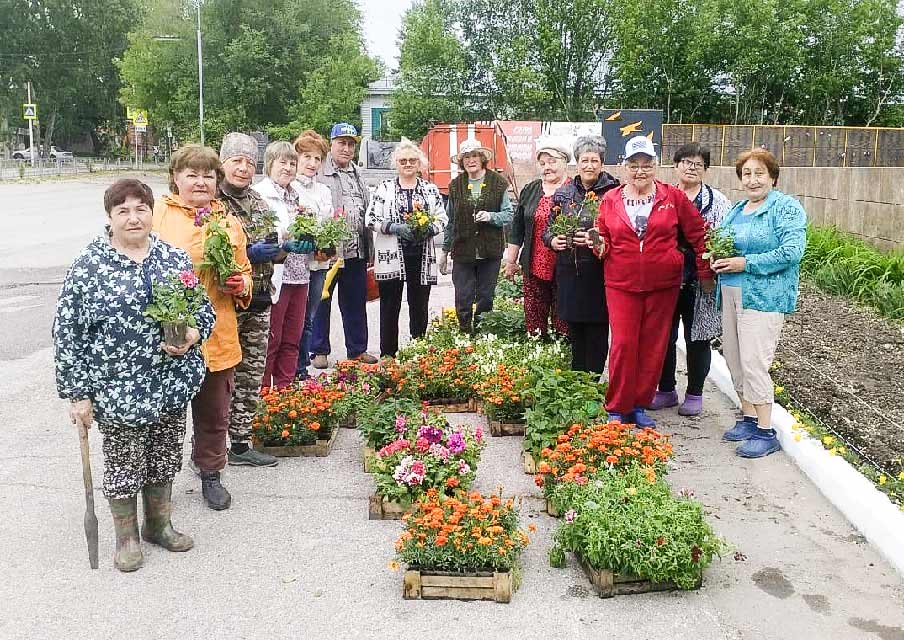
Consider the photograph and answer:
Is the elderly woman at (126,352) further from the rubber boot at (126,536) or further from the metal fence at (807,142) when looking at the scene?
the metal fence at (807,142)

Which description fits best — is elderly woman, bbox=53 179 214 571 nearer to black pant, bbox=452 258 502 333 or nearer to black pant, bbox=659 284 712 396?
black pant, bbox=659 284 712 396

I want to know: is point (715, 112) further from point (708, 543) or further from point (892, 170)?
point (708, 543)

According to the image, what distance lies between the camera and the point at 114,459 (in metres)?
4.25

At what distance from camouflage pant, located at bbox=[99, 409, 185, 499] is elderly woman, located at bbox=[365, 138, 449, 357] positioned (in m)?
3.32

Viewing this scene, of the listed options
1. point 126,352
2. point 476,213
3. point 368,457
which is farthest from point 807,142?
point 126,352

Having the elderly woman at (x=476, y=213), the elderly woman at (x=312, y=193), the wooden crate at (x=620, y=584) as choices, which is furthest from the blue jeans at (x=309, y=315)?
the wooden crate at (x=620, y=584)

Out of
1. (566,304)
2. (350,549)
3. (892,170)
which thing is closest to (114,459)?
(350,549)

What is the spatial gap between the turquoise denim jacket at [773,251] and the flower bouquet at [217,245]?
10.7 ft

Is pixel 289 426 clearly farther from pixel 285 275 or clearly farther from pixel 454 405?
pixel 454 405

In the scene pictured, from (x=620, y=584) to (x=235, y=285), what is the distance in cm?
251

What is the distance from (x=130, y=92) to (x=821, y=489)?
172 feet

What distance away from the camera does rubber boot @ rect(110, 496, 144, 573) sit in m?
4.30

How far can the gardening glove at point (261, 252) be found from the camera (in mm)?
5312

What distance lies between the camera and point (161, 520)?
4555mm
